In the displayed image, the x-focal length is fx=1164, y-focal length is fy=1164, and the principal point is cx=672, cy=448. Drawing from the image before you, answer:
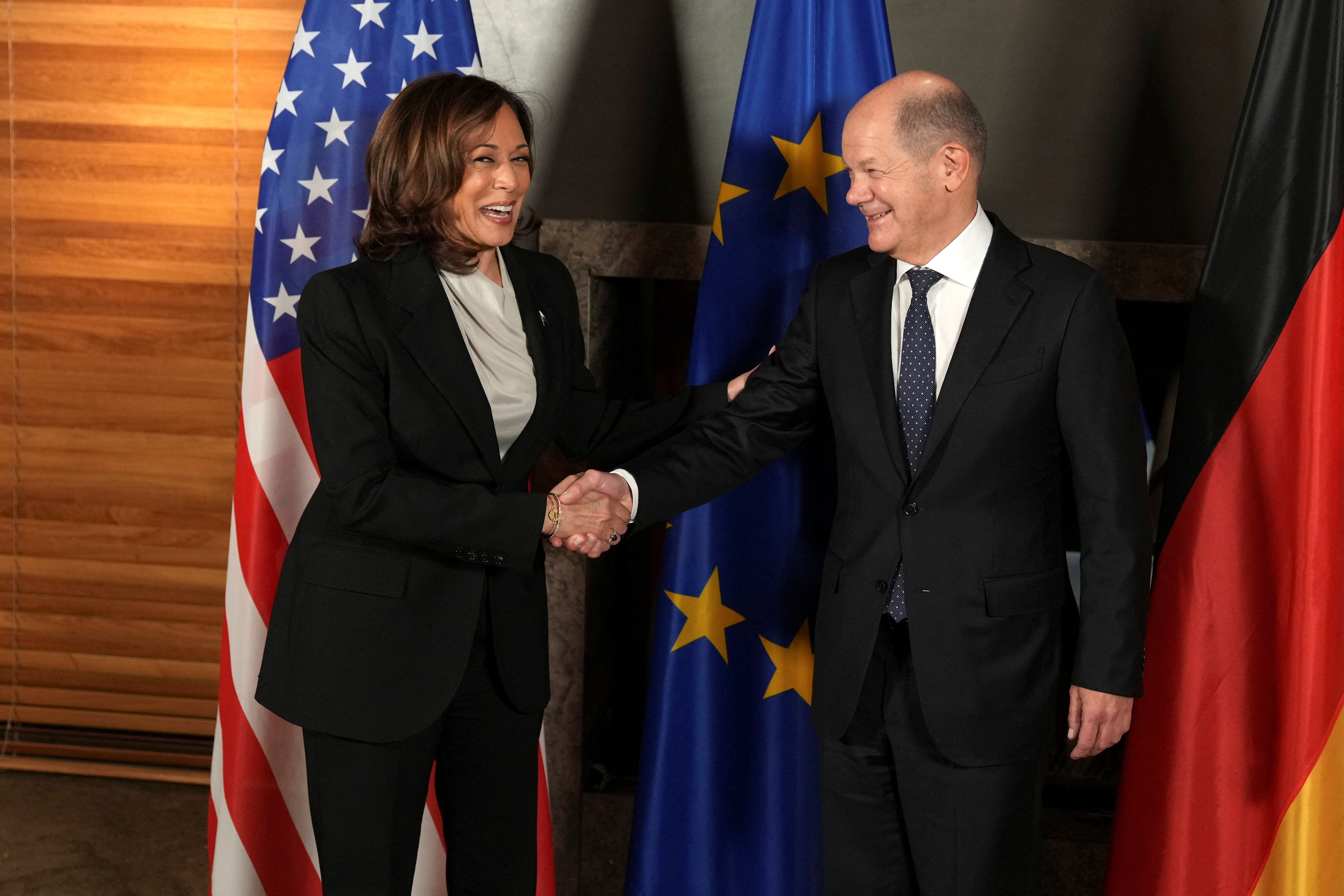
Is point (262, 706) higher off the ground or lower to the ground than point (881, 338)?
lower

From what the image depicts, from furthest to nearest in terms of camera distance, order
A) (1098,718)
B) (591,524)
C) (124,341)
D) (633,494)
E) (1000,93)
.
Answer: (124,341), (1000,93), (633,494), (591,524), (1098,718)

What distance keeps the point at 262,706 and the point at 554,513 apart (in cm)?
88

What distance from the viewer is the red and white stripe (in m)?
2.37

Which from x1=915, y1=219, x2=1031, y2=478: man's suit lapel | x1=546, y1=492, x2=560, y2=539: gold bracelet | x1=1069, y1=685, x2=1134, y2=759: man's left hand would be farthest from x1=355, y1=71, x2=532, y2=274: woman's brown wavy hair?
x1=1069, y1=685, x2=1134, y2=759: man's left hand

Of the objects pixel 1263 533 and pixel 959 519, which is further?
pixel 1263 533

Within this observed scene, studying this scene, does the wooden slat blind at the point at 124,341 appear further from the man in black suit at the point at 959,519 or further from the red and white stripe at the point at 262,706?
the man in black suit at the point at 959,519

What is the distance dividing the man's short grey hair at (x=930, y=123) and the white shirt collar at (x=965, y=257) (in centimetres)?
12

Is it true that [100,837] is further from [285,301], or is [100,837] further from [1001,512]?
[1001,512]

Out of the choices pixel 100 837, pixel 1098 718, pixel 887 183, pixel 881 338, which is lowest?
pixel 100 837

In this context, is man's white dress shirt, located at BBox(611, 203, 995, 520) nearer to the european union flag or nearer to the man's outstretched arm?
the man's outstretched arm

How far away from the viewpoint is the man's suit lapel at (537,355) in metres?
1.92

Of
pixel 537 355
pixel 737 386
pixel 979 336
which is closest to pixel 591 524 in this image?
pixel 537 355

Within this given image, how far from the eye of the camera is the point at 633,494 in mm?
2094

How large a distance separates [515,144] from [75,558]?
215 centimetres
